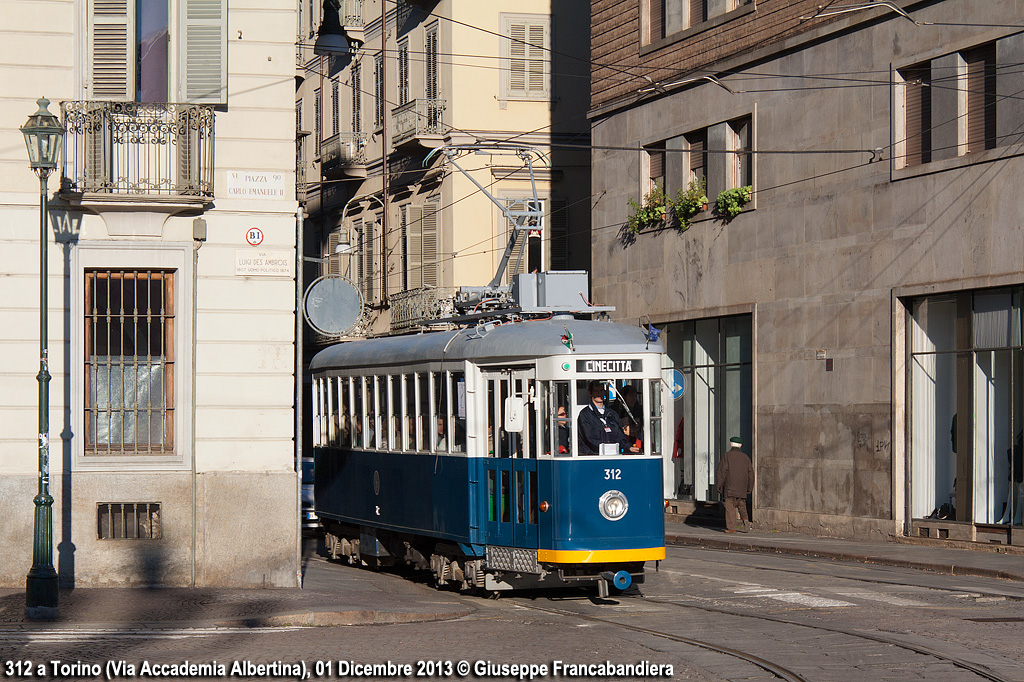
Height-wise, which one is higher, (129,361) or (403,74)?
(403,74)

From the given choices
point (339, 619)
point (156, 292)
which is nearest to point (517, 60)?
point (156, 292)

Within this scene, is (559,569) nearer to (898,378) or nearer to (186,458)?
(186,458)

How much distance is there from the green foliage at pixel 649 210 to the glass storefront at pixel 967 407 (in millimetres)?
7480

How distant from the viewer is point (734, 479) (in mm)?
26750

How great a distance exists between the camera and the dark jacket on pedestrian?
2673 cm

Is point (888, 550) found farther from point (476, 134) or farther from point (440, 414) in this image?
point (476, 134)

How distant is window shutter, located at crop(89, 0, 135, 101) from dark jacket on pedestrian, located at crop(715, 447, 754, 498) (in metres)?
13.8

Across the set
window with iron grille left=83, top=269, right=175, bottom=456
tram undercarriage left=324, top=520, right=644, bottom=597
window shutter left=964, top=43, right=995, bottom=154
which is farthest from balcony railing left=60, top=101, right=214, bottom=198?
window shutter left=964, top=43, right=995, bottom=154

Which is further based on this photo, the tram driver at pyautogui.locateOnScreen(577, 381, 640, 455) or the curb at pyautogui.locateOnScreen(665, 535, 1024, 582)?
the curb at pyautogui.locateOnScreen(665, 535, 1024, 582)

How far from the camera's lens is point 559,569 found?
50.0 ft

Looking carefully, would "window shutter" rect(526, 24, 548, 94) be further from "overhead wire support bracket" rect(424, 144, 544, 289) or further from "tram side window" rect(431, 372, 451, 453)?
"tram side window" rect(431, 372, 451, 453)

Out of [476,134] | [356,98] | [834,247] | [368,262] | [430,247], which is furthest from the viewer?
[356,98]

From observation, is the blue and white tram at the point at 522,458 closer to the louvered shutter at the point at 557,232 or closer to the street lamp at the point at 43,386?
the street lamp at the point at 43,386

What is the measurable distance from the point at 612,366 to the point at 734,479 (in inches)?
467
